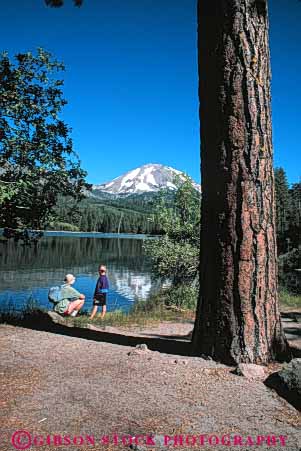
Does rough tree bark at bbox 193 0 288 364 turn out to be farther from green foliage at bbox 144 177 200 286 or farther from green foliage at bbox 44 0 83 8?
green foliage at bbox 144 177 200 286

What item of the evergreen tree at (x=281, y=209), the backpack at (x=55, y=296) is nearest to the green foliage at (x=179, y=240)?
the backpack at (x=55, y=296)

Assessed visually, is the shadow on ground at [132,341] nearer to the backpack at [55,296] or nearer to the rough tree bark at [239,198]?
the rough tree bark at [239,198]

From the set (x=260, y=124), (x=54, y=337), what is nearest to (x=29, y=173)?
(x=54, y=337)

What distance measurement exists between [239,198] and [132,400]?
2.73m

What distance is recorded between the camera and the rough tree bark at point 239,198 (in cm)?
491

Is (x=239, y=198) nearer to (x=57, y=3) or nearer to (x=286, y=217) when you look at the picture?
(x=57, y=3)

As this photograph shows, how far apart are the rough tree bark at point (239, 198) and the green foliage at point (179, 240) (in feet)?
55.7

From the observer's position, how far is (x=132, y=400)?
151 inches

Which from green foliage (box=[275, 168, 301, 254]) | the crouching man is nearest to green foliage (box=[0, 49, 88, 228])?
the crouching man

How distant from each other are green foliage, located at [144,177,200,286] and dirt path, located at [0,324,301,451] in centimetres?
1689

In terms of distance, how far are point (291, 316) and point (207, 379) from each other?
27.4 ft

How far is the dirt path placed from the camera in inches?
127

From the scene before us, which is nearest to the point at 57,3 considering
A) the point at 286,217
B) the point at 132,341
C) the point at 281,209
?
the point at 132,341

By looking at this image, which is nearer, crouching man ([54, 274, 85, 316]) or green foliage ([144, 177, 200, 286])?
crouching man ([54, 274, 85, 316])
